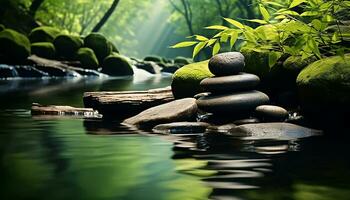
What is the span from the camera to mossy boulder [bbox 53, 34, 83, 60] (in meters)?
35.3

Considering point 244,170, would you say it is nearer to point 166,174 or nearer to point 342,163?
point 166,174

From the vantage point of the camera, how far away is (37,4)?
131ft

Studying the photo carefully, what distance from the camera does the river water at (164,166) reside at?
3990 millimetres

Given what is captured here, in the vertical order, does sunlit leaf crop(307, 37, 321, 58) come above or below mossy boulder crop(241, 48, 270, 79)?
below

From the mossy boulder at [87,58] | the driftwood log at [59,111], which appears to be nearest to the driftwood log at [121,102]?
the driftwood log at [59,111]

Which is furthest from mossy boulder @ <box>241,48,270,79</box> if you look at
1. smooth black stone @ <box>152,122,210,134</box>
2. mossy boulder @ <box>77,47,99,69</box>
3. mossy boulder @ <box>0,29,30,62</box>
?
mossy boulder @ <box>77,47,99,69</box>

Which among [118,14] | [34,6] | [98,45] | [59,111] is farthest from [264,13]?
[118,14]

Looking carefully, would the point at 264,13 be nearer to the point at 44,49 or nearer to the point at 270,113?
the point at 270,113

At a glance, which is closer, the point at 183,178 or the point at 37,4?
the point at 183,178

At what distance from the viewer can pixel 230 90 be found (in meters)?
9.27

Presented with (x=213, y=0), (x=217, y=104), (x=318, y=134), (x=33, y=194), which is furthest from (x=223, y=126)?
(x=213, y=0)

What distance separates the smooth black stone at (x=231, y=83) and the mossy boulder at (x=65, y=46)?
91.3 ft

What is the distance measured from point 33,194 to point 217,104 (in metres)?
5.30

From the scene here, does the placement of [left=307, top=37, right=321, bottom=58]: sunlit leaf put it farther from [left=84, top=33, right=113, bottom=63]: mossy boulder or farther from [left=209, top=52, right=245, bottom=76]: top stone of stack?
[left=84, top=33, right=113, bottom=63]: mossy boulder
